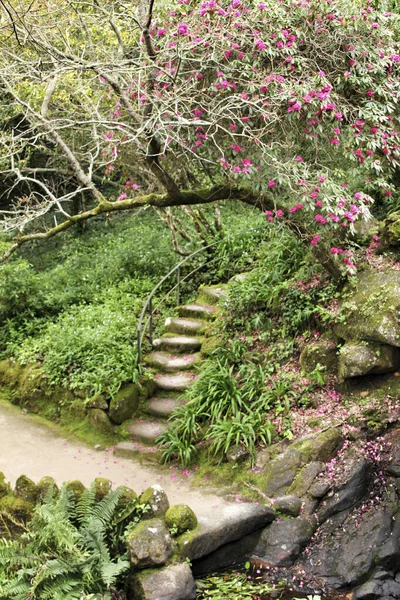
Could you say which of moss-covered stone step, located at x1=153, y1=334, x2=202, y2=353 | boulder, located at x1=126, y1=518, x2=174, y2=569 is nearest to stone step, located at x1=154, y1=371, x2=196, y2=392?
moss-covered stone step, located at x1=153, y1=334, x2=202, y2=353

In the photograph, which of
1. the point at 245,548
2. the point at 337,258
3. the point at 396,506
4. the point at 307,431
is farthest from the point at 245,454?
the point at 337,258

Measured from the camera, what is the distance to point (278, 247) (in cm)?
900

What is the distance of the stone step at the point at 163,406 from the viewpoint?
7.96m

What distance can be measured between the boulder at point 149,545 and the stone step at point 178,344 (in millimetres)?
3757

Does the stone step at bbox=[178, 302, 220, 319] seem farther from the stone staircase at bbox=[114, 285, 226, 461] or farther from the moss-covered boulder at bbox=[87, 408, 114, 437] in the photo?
the moss-covered boulder at bbox=[87, 408, 114, 437]

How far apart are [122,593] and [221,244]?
6.93 metres

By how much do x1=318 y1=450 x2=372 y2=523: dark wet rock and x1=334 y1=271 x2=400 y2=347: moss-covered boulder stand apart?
141cm

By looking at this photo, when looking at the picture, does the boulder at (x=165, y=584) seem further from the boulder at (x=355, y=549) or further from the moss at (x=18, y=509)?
the moss at (x=18, y=509)

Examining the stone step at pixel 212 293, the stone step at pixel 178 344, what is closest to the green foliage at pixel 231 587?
the stone step at pixel 178 344

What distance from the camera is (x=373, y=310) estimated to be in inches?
267

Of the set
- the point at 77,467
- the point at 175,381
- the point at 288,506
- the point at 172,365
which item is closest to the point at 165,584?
the point at 288,506

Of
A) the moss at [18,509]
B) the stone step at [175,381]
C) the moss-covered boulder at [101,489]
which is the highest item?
the moss at [18,509]

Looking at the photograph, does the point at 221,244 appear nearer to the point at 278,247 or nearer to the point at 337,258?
the point at 278,247

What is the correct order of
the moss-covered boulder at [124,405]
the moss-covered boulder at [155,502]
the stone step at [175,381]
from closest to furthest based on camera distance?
the moss-covered boulder at [155,502] < the moss-covered boulder at [124,405] < the stone step at [175,381]
